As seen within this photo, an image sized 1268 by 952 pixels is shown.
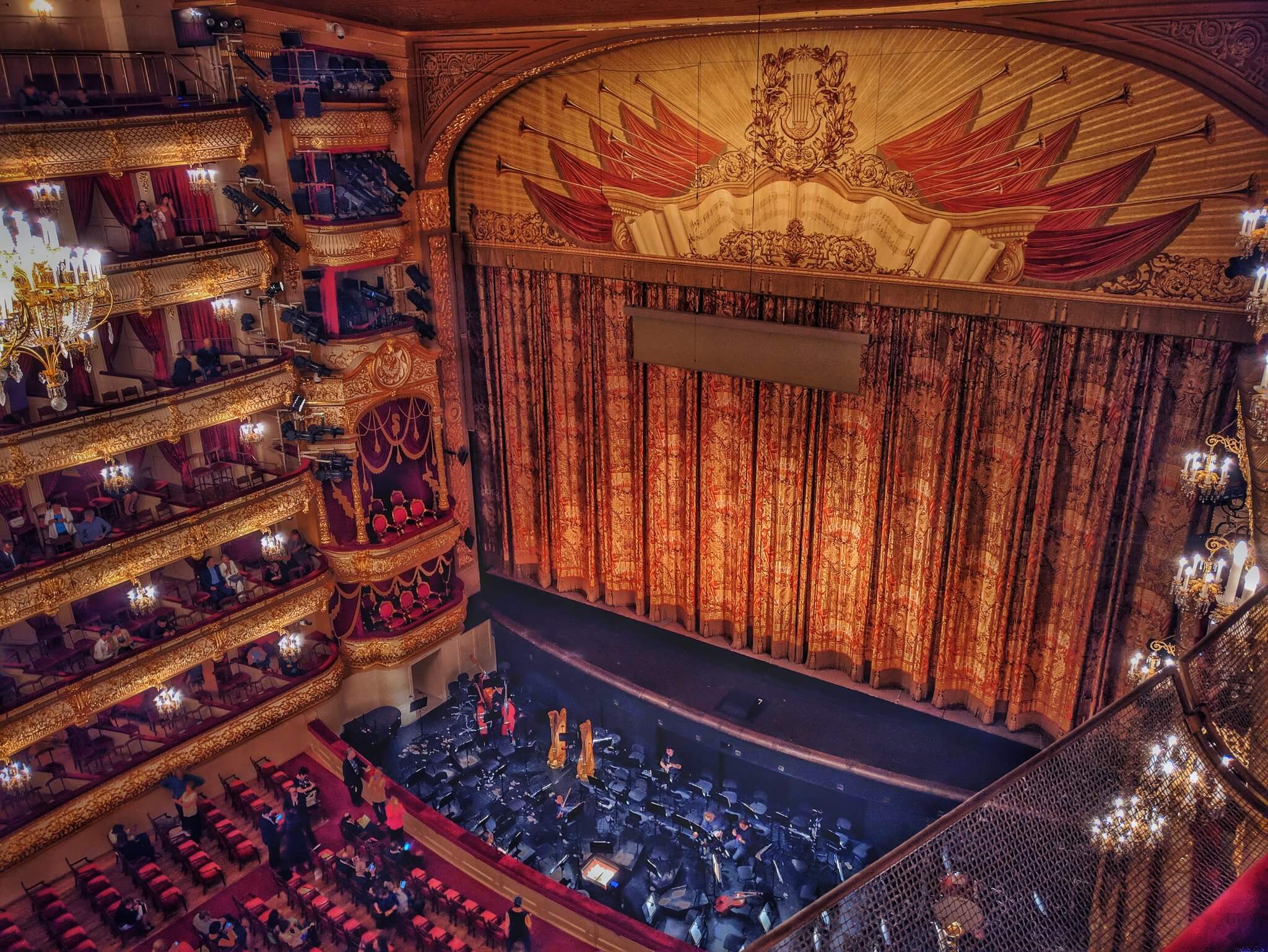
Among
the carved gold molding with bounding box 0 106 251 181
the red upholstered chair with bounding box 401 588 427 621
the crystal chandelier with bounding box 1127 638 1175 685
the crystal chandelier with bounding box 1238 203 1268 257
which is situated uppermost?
the carved gold molding with bounding box 0 106 251 181

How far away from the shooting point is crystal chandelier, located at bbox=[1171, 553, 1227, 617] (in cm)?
739

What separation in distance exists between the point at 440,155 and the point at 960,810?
1299 cm

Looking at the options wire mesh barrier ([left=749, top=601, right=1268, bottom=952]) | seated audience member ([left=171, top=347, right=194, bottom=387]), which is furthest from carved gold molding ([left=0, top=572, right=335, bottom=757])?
wire mesh barrier ([left=749, top=601, right=1268, bottom=952])

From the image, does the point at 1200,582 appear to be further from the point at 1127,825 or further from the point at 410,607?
the point at 410,607

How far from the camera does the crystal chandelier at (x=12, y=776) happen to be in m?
10.1

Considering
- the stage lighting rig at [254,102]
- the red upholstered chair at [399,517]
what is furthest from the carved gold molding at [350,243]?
the red upholstered chair at [399,517]

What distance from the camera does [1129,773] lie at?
Result: 3.74 m

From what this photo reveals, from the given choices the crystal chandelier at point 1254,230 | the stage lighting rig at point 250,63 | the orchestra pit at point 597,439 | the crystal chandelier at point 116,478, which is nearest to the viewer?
the crystal chandelier at point 1254,230

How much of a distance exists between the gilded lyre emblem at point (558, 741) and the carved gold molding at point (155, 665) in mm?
3695

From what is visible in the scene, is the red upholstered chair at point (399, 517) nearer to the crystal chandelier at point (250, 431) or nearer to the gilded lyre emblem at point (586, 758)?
the crystal chandelier at point (250, 431)

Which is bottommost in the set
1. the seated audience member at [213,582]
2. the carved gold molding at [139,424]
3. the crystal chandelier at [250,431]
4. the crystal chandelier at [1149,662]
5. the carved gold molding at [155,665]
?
the carved gold molding at [155,665]

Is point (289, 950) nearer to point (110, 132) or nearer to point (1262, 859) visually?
point (110, 132)

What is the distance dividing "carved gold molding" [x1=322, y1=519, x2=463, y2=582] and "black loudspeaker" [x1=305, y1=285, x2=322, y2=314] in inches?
131

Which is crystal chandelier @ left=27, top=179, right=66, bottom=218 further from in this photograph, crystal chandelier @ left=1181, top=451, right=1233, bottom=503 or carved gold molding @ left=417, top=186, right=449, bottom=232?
crystal chandelier @ left=1181, top=451, right=1233, bottom=503
